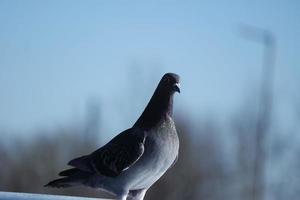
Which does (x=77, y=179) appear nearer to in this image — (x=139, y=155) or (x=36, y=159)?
(x=139, y=155)

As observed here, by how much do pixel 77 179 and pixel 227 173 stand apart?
25.2 meters

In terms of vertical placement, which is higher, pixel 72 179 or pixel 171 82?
pixel 171 82

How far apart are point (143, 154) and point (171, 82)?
2.10 ft

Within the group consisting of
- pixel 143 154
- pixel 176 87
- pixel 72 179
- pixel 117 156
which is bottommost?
pixel 72 179

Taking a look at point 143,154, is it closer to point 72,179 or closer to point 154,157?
point 154,157

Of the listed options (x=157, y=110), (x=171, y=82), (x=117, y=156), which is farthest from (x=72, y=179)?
(x=171, y=82)

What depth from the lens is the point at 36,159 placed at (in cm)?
3959

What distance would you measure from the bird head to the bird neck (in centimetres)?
8

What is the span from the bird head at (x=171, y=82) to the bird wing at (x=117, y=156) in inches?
17.6

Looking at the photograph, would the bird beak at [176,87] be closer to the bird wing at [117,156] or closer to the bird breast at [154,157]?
the bird breast at [154,157]

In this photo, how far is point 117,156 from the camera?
27.8 ft

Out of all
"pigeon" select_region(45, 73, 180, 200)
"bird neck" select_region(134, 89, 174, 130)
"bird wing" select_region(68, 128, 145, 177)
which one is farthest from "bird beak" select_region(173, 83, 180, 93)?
"bird wing" select_region(68, 128, 145, 177)

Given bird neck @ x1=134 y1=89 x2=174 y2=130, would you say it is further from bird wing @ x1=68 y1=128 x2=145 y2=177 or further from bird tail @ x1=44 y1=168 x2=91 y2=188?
bird tail @ x1=44 y1=168 x2=91 y2=188

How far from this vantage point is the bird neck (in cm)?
830
